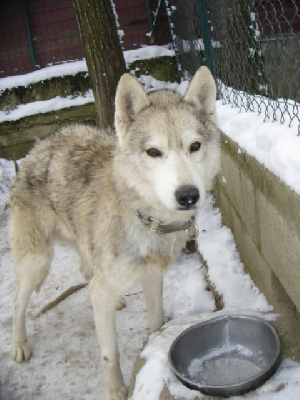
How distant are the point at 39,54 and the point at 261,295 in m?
9.64

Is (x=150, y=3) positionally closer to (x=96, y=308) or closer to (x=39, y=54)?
(x=39, y=54)

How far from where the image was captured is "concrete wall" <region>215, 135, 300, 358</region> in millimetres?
2193

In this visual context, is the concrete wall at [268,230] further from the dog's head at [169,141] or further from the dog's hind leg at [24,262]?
the dog's hind leg at [24,262]

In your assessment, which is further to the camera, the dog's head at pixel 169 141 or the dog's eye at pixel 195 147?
the dog's eye at pixel 195 147

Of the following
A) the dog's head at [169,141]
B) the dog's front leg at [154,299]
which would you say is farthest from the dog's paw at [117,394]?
the dog's head at [169,141]

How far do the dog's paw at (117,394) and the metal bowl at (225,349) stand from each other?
69cm

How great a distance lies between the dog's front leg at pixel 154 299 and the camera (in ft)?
10.4

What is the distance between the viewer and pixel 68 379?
306 centimetres

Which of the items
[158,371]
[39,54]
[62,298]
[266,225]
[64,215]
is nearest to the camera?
[158,371]

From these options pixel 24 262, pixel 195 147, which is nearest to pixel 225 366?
pixel 195 147

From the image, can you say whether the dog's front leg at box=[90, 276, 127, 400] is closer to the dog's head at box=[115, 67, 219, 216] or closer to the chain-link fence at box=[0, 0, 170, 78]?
the dog's head at box=[115, 67, 219, 216]

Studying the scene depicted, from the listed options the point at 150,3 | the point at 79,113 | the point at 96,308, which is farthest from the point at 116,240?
the point at 150,3

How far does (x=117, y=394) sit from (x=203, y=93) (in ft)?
6.53

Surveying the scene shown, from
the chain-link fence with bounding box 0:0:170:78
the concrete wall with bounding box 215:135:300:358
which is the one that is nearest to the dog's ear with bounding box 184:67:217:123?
the concrete wall with bounding box 215:135:300:358
